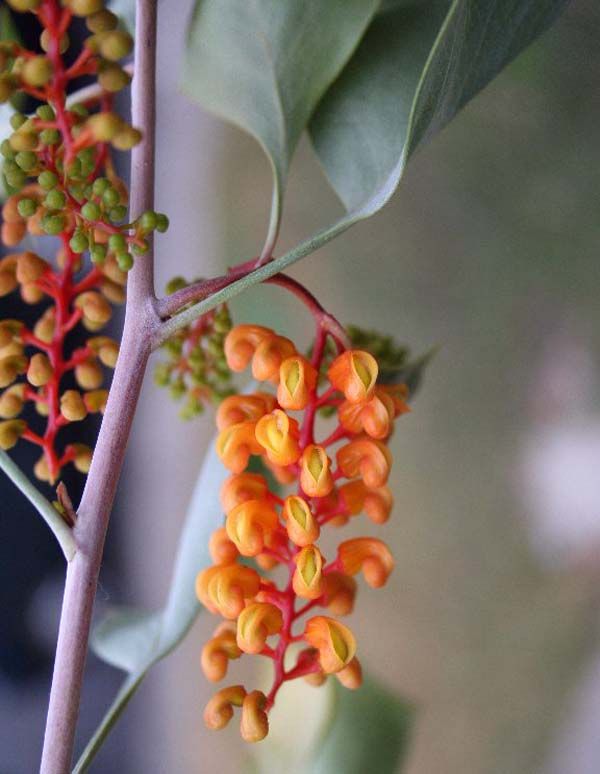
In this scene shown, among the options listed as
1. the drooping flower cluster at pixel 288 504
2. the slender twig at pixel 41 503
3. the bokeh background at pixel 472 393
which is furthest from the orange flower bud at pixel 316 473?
the bokeh background at pixel 472 393

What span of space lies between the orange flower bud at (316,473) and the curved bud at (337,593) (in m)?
0.08

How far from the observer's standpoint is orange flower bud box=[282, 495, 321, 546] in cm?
35

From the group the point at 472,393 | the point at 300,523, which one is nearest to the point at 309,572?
the point at 300,523

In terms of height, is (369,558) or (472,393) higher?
(369,558)

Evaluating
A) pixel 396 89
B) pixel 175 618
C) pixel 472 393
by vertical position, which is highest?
pixel 396 89

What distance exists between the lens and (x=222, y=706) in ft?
1.24

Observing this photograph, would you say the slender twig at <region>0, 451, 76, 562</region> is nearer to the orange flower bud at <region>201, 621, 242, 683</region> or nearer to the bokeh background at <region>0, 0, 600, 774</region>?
the orange flower bud at <region>201, 621, 242, 683</region>

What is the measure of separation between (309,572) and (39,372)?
146mm

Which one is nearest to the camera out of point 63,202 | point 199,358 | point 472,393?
point 63,202

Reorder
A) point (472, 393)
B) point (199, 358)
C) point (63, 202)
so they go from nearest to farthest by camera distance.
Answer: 1. point (63, 202)
2. point (199, 358)
3. point (472, 393)

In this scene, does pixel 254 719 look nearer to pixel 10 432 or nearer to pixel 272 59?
pixel 10 432

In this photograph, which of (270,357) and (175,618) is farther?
(175,618)

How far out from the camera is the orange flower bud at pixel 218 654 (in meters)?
0.39

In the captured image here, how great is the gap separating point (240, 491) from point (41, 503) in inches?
3.2
